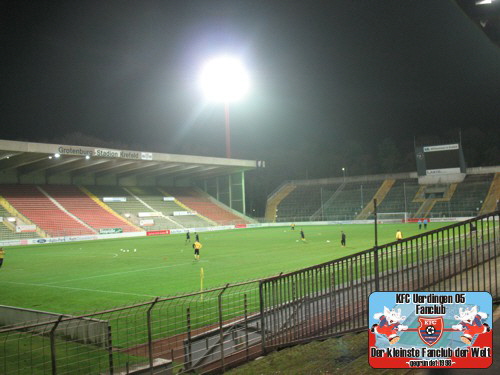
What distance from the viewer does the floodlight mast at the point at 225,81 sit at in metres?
64.1

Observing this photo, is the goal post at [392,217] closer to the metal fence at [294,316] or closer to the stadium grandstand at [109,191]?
the stadium grandstand at [109,191]

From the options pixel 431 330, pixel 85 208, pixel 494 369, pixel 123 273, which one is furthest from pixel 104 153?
pixel 431 330

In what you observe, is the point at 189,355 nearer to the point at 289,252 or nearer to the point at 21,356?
the point at 21,356

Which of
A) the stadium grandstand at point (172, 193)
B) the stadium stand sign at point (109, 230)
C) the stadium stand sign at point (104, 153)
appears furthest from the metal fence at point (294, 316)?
the stadium stand sign at point (104, 153)

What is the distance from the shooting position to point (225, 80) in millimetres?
65125

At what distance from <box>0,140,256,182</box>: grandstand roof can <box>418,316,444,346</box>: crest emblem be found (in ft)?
157

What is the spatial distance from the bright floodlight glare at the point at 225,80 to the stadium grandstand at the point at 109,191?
1028cm

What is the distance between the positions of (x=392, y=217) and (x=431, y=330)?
70.9m

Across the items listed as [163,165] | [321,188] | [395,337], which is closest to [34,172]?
[163,165]

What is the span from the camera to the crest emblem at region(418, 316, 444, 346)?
2.54 m

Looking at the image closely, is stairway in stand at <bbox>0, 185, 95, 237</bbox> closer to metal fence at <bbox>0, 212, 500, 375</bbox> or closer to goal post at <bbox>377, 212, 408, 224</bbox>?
metal fence at <bbox>0, 212, 500, 375</bbox>

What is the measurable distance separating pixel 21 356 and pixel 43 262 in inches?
804

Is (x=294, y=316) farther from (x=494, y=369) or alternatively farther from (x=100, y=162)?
(x=100, y=162)

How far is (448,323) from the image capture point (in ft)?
8.38
